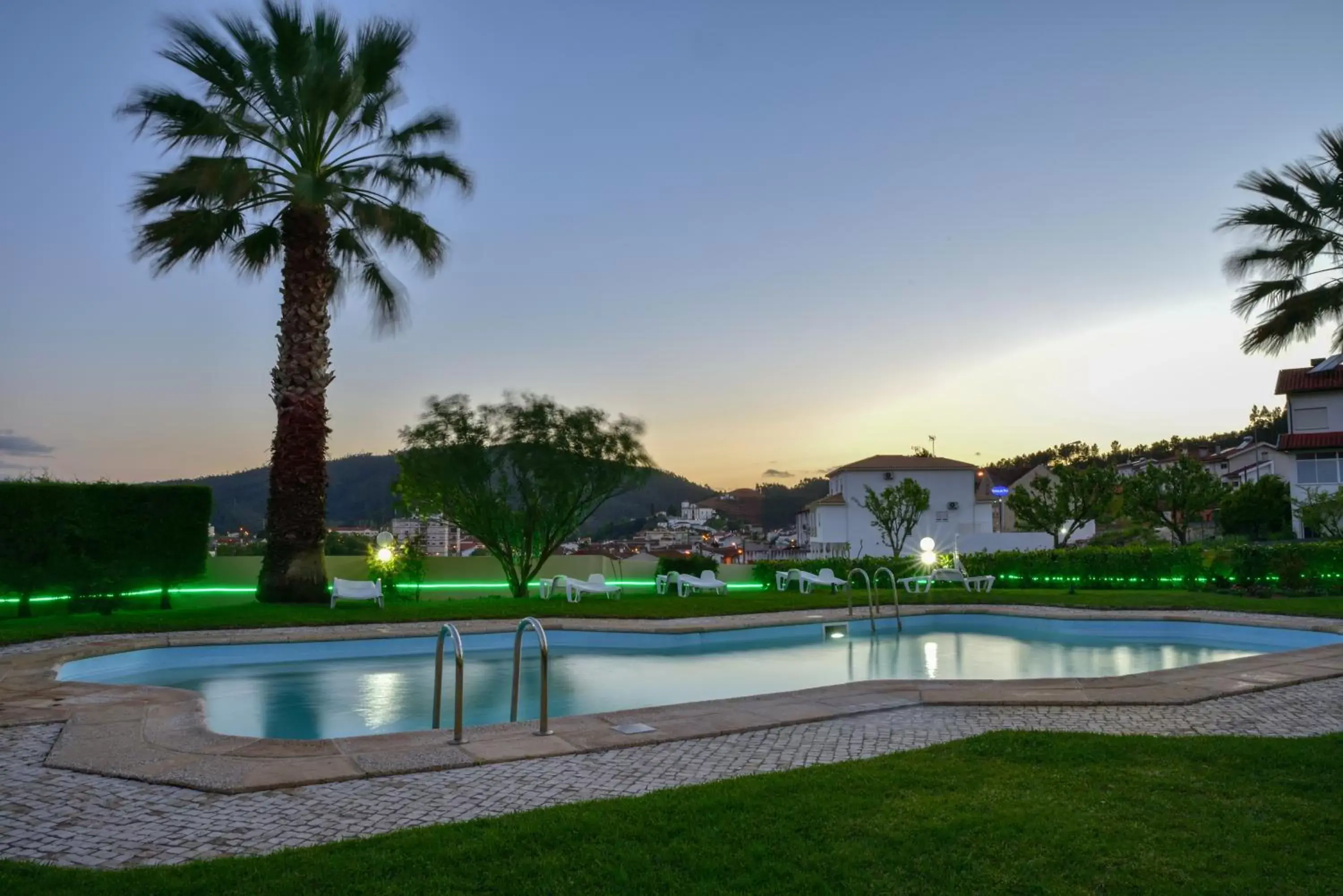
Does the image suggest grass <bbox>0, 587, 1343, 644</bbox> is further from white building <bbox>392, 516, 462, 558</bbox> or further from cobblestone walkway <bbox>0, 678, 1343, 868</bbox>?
cobblestone walkway <bbox>0, 678, 1343, 868</bbox>

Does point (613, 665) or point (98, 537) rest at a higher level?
point (98, 537)

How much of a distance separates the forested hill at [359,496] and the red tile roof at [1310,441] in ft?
87.6

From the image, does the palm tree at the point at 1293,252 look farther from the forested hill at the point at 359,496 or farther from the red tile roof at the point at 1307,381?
the red tile roof at the point at 1307,381

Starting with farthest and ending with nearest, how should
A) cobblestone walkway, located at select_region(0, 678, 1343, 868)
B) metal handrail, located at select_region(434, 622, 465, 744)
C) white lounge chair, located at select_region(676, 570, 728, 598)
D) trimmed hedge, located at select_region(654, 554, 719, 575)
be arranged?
trimmed hedge, located at select_region(654, 554, 719, 575), white lounge chair, located at select_region(676, 570, 728, 598), metal handrail, located at select_region(434, 622, 465, 744), cobblestone walkway, located at select_region(0, 678, 1343, 868)

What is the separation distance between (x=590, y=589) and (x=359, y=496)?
3559 cm

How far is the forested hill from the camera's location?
22516mm

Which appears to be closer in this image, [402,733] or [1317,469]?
[402,733]

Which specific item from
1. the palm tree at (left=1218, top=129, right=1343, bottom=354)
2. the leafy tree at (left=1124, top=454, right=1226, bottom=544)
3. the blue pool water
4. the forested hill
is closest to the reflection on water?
the blue pool water

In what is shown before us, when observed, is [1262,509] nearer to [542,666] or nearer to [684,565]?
[684,565]

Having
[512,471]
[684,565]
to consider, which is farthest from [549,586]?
[684,565]

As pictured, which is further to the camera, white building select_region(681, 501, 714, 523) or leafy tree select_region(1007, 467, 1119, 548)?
white building select_region(681, 501, 714, 523)

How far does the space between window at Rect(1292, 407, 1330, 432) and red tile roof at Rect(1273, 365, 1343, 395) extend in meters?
0.84


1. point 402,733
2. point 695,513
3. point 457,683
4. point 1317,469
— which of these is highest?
point 1317,469

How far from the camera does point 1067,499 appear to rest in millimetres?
34344
